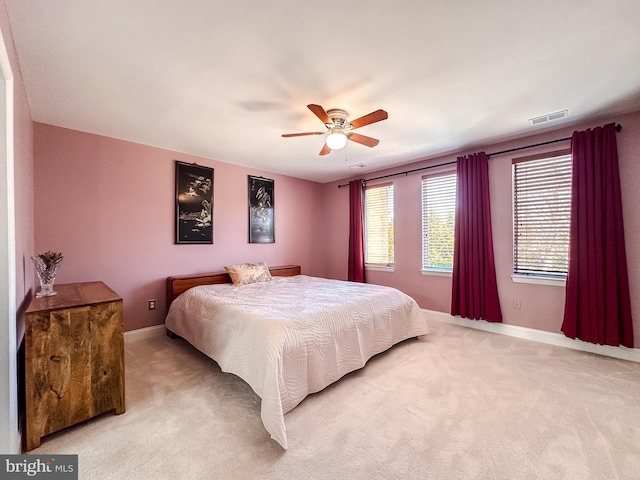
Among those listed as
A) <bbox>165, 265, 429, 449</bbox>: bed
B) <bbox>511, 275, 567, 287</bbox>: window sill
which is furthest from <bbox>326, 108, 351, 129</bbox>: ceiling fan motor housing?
<bbox>511, 275, 567, 287</bbox>: window sill

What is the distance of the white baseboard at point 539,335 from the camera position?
8.78 feet

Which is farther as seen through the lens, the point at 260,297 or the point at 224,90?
the point at 260,297

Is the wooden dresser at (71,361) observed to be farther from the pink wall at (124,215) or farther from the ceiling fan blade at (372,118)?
the ceiling fan blade at (372,118)

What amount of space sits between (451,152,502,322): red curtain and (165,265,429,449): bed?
90 cm

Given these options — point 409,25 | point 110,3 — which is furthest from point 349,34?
point 110,3

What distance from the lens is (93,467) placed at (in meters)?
1.42

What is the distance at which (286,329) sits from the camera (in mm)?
1971

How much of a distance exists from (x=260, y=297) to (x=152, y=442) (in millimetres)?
1463

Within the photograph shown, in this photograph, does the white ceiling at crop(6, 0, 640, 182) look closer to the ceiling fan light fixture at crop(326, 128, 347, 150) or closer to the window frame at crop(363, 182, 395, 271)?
the ceiling fan light fixture at crop(326, 128, 347, 150)

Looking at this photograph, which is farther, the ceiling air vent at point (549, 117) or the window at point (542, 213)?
the window at point (542, 213)

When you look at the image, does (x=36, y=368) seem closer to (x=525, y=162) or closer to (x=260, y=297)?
(x=260, y=297)

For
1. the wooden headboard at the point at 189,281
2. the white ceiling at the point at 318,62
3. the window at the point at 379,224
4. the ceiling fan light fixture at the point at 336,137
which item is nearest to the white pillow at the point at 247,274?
the wooden headboard at the point at 189,281

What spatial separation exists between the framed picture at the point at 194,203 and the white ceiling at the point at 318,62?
0.76 meters

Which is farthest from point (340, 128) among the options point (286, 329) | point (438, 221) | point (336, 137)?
point (438, 221)
